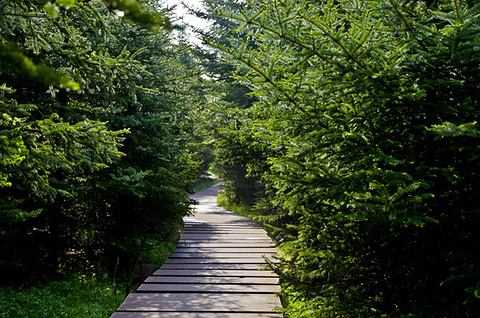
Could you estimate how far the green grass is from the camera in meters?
5.50

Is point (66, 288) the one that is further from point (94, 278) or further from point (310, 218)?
point (310, 218)

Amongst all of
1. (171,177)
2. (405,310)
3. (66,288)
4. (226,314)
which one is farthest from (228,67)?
(405,310)

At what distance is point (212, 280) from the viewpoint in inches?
251

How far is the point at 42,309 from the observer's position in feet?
18.4

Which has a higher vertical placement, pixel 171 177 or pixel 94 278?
pixel 171 177

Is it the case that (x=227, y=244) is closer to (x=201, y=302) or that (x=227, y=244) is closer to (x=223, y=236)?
(x=223, y=236)

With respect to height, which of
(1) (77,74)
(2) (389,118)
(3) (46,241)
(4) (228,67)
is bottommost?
(3) (46,241)

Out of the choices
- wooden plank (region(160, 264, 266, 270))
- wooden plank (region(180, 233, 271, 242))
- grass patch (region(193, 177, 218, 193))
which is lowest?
wooden plank (region(160, 264, 266, 270))

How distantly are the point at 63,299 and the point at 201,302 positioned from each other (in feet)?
9.34

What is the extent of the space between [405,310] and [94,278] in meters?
6.80

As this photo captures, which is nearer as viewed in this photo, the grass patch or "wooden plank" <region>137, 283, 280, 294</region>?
"wooden plank" <region>137, 283, 280, 294</region>

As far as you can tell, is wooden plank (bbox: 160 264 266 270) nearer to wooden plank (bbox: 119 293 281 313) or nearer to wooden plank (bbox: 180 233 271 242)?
wooden plank (bbox: 119 293 281 313)

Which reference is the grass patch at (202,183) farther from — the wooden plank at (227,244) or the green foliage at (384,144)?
the green foliage at (384,144)

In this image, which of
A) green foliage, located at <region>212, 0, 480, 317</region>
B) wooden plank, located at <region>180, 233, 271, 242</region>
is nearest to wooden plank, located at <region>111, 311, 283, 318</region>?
green foliage, located at <region>212, 0, 480, 317</region>
